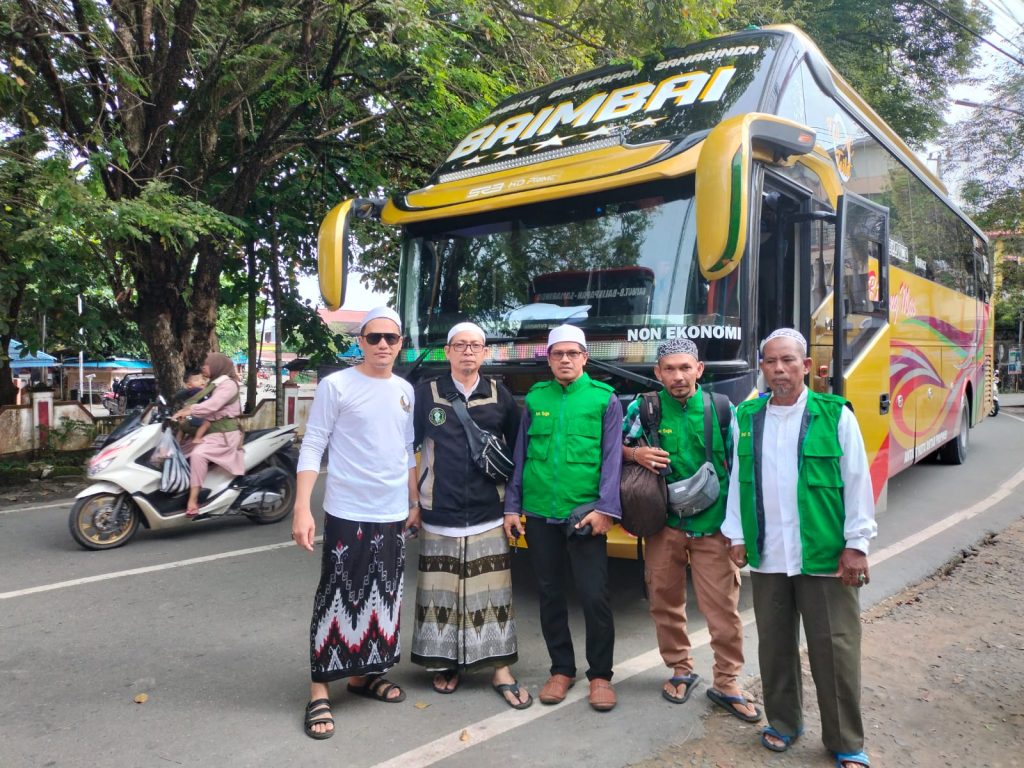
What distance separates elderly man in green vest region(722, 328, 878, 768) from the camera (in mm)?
2861

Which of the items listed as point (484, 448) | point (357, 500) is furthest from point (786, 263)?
point (357, 500)

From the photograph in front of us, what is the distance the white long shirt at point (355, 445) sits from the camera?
3287 mm

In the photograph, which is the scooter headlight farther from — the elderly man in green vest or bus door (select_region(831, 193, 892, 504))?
bus door (select_region(831, 193, 892, 504))

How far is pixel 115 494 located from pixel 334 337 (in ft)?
22.6

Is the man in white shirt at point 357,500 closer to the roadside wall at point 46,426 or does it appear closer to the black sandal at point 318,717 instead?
the black sandal at point 318,717

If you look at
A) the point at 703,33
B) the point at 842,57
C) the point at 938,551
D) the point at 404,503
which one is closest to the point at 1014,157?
Answer: the point at 842,57

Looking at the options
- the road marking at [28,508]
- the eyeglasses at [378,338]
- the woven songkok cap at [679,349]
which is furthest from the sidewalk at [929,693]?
the road marking at [28,508]

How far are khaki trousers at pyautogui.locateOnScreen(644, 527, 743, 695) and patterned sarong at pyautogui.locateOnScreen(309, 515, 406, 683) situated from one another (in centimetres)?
120

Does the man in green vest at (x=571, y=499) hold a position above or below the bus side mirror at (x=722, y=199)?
below

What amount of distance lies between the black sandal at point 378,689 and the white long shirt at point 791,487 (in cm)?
170

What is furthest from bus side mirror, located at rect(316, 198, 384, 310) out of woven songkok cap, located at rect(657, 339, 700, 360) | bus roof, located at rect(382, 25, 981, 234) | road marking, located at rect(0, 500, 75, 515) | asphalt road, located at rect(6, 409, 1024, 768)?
road marking, located at rect(0, 500, 75, 515)

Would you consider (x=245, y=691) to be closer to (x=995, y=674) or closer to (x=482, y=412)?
(x=482, y=412)

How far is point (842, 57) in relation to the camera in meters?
17.6

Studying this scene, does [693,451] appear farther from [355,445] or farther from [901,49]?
[901,49]
